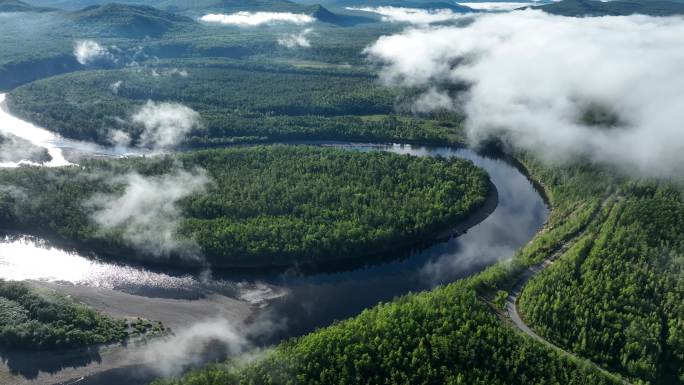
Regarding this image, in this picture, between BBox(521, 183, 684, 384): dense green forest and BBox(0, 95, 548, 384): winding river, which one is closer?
BBox(521, 183, 684, 384): dense green forest

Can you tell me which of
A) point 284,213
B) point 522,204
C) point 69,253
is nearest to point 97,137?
point 69,253

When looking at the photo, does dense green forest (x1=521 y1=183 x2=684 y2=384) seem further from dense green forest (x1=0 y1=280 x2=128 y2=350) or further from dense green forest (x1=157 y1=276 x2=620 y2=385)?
dense green forest (x1=0 y1=280 x2=128 y2=350)

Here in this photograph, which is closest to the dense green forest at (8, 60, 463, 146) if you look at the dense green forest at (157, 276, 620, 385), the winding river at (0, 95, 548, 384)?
the winding river at (0, 95, 548, 384)

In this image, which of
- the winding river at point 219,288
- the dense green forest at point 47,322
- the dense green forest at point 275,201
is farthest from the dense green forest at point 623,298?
the dense green forest at point 47,322

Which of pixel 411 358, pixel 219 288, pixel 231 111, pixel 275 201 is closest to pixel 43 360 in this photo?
pixel 219 288

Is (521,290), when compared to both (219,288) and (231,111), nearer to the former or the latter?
(219,288)
